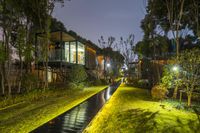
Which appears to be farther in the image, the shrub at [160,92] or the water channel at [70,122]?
the shrub at [160,92]

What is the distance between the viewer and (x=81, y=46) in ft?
91.3

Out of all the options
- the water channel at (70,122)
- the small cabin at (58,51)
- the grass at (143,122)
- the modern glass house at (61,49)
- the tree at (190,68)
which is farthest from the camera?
the modern glass house at (61,49)

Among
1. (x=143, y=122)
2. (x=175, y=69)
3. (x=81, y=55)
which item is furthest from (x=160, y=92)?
(x=81, y=55)

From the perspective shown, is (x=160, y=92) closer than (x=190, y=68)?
No

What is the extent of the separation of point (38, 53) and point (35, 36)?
6.17ft

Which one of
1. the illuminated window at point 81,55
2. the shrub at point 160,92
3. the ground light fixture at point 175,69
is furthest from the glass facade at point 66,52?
the ground light fixture at point 175,69

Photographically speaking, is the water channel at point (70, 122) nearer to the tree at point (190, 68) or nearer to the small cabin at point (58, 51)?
the tree at point (190, 68)

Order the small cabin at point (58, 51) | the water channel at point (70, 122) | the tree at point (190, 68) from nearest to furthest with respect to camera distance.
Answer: the water channel at point (70, 122), the tree at point (190, 68), the small cabin at point (58, 51)

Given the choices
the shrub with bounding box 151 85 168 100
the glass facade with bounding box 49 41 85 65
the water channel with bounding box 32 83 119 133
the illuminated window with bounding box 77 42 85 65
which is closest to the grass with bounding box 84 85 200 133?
the water channel with bounding box 32 83 119 133

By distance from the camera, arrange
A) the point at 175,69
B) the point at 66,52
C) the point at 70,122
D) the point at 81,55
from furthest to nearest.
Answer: the point at 81,55 < the point at 66,52 < the point at 175,69 < the point at 70,122

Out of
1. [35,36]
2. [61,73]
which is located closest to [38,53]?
[35,36]

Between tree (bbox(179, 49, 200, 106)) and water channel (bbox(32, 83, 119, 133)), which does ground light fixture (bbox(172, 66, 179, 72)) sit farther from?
water channel (bbox(32, 83, 119, 133))

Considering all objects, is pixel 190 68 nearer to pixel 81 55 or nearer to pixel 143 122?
pixel 143 122

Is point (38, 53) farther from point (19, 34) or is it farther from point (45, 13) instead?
point (19, 34)
